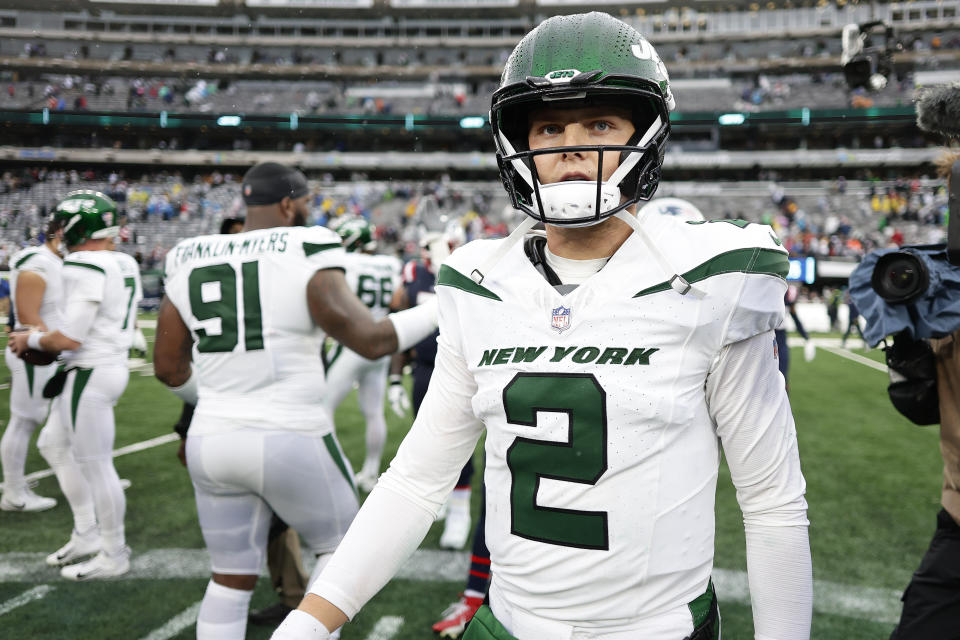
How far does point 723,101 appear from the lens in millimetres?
37094

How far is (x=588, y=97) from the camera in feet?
4.54

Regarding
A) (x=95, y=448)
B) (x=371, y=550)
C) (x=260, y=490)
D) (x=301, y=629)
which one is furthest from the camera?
(x=95, y=448)

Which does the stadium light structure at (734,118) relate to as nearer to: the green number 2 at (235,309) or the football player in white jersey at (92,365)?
the green number 2 at (235,309)

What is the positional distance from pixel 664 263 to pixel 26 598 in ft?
12.5

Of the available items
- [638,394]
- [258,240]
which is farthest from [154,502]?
[638,394]

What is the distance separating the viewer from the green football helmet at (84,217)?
3.99 m

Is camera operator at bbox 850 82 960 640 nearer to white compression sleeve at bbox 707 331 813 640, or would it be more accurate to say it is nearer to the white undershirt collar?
white compression sleeve at bbox 707 331 813 640

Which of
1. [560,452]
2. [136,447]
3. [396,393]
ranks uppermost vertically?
[560,452]

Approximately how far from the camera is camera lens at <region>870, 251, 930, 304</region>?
181 cm

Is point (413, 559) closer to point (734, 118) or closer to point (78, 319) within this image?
point (78, 319)

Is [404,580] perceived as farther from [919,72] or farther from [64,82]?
[919,72]

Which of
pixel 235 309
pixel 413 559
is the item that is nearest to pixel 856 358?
pixel 413 559

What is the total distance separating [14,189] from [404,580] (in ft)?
82.3

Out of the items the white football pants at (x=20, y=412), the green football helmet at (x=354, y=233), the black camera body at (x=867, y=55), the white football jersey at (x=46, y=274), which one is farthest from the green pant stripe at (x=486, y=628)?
the black camera body at (x=867, y=55)
